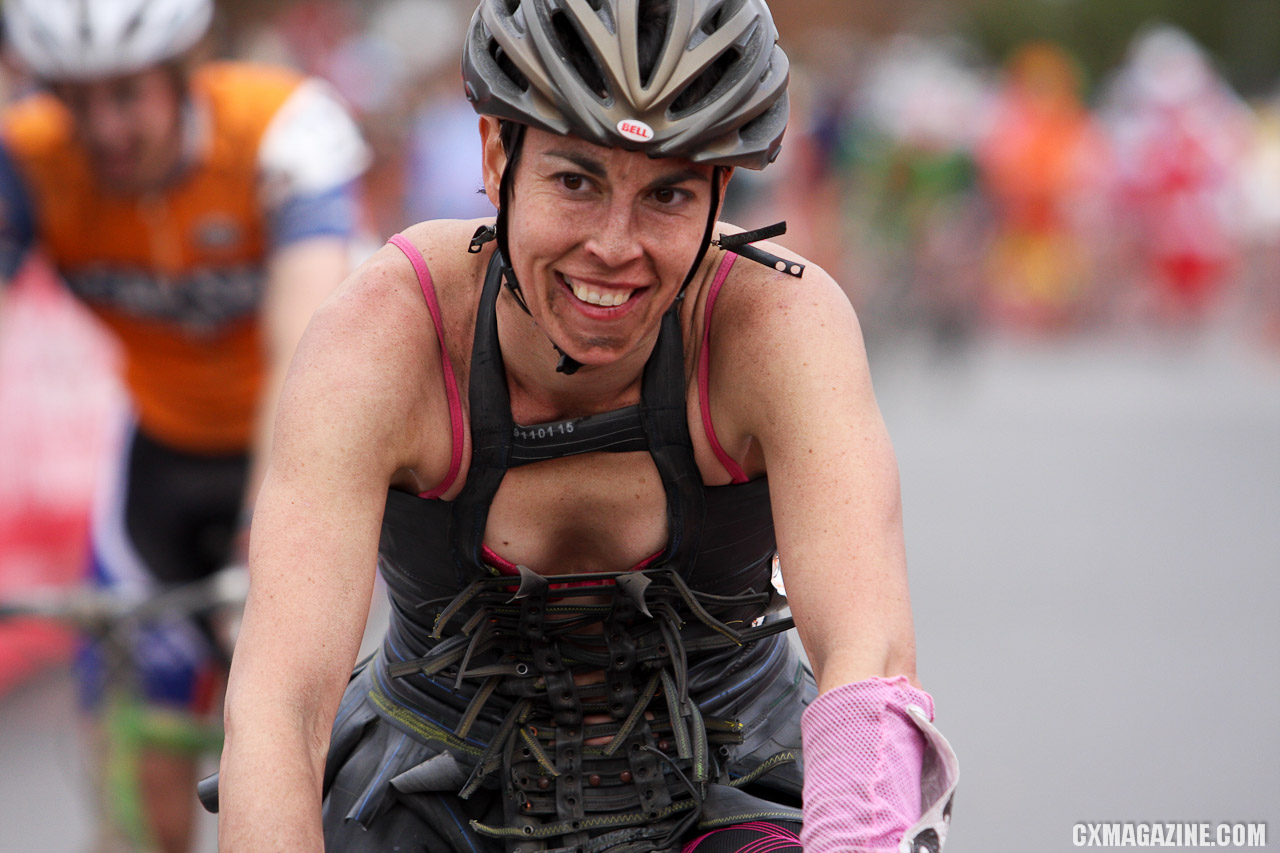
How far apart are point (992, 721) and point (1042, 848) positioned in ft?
4.66

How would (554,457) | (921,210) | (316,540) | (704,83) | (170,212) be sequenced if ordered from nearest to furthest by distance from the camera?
(316,540)
(704,83)
(554,457)
(170,212)
(921,210)

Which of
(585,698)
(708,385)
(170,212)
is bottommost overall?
(585,698)

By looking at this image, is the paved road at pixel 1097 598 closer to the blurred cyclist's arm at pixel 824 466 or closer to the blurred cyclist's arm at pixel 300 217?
the blurred cyclist's arm at pixel 300 217

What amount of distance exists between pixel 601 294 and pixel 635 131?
0.25 meters

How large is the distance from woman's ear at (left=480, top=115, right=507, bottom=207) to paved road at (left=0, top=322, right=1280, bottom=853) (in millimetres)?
3345

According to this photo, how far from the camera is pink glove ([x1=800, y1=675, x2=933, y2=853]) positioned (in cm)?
218

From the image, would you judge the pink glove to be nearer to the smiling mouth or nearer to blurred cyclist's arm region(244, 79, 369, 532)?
the smiling mouth

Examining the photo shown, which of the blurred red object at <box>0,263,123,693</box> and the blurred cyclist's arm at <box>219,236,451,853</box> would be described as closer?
the blurred cyclist's arm at <box>219,236,451,853</box>

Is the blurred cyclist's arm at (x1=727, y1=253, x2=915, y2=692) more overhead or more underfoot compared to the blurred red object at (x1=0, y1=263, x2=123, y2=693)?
more overhead

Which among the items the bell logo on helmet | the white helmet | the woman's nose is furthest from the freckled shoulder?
the white helmet

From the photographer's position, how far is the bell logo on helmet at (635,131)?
90.2 inches

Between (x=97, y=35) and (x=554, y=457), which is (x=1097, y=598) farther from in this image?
(x=554, y=457)

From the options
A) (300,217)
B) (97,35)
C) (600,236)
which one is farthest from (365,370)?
(97,35)

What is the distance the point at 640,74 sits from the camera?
2395mm
